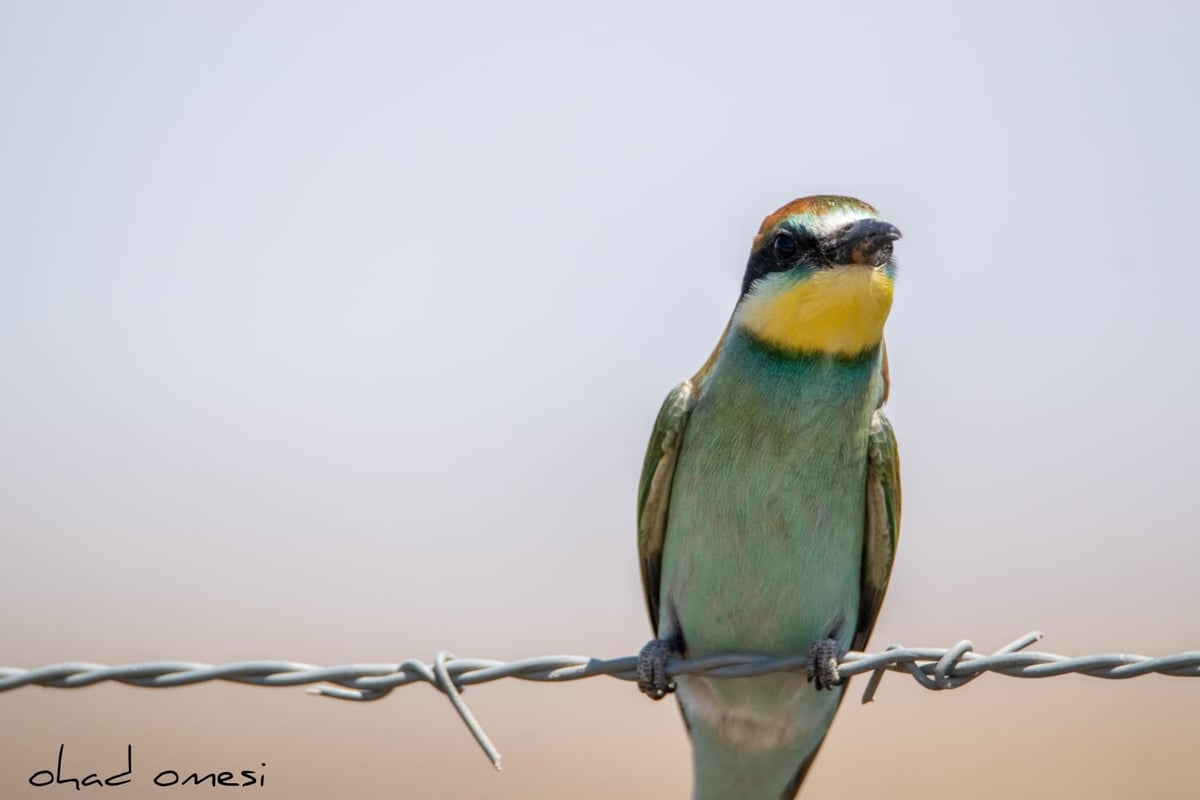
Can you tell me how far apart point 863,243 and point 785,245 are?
9.8 inches

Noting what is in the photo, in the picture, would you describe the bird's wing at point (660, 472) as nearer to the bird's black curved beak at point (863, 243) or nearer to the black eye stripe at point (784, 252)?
the black eye stripe at point (784, 252)

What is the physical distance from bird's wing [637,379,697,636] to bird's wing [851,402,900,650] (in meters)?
0.54

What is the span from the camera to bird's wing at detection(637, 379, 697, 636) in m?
3.82

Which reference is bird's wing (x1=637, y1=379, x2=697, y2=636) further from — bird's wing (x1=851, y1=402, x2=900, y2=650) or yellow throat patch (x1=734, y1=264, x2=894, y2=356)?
bird's wing (x1=851, y1=402, x2=900, y2=650)

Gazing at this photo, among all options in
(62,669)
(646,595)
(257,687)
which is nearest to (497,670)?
(257,687)

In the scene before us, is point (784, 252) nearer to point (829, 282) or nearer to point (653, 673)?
point (829, 282)

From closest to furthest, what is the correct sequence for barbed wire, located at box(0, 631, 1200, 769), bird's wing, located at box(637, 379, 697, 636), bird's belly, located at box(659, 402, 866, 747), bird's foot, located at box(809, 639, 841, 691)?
barbed wire, located at box(0, 631, 1200, 769) → bird's foot, located at box(809, 639, 841, 691) → bird's belly, located at box(659, 402, 866, 747) → bird's wing, located at box(637, 379, 697, 636)

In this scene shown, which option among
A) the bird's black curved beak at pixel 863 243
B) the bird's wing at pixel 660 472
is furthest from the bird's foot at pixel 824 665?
the bird's black curved beak at pixel 863 243

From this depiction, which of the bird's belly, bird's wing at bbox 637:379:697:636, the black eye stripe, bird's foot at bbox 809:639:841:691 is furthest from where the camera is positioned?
bird's wing at bbox 637:379:697:636

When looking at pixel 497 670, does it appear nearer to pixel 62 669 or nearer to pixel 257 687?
pixel 257 687

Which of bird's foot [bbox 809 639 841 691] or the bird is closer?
bird's foot [bbox 809 639 841 691]

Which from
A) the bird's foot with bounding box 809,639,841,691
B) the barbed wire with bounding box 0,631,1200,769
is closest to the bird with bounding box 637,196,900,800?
the bird's foot with bounding box 809,639,841,691

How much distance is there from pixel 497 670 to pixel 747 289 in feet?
5.28

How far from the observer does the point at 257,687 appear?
2.61 meters
